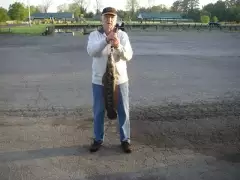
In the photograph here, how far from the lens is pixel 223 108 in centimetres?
769

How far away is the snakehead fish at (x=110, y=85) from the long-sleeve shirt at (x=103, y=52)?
0.11 meters

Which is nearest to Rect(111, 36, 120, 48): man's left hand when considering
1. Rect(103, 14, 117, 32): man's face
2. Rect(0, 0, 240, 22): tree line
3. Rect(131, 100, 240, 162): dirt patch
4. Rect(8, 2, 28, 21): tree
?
Rect(103, 14, 117, 32): man's face

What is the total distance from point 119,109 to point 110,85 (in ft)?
1.76

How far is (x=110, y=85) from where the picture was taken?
487cm

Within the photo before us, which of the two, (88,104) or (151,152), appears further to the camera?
(88,104)

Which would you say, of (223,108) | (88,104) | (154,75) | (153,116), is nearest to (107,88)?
(153,116)

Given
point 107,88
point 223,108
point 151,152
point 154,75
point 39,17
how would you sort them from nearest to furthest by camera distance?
point 107,88, point 151,152, point 223,108, point 154,75, point 39,17

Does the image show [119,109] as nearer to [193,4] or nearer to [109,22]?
[109,22]

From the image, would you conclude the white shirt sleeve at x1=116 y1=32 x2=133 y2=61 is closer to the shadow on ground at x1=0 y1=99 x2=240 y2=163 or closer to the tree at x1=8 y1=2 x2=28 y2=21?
the shadow on ground at x1=0 y1=99 x2=240 y2=163

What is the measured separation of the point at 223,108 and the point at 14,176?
5.03m

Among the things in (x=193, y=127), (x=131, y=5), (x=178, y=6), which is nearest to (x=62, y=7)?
(x=131, y=5)

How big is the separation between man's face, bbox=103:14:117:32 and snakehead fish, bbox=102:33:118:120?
0.36 m

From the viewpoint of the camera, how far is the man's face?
4.74 metres

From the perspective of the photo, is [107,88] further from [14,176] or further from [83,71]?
[83,71]
